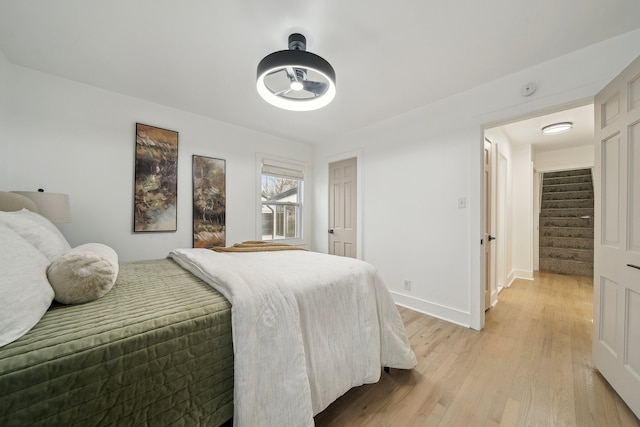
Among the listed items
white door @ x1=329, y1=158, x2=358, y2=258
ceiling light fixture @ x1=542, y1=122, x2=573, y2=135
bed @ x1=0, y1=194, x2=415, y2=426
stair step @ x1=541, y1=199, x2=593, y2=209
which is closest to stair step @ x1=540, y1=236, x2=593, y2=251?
stair step @ x1=541, y1=199, x2=593, y2=209

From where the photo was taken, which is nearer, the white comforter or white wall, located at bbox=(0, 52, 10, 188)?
the white comforter

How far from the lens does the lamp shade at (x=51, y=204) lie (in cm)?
178

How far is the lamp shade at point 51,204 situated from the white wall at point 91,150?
47 cm

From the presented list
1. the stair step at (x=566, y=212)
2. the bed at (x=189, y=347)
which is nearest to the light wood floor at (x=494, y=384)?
the bed at (x=189, y=347)

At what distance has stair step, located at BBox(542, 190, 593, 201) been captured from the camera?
4688 millimetres

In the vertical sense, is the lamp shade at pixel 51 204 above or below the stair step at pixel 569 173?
below

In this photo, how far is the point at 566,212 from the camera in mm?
4805

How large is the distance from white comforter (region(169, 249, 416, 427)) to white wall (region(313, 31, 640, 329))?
49.3 inches

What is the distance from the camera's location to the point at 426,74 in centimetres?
215

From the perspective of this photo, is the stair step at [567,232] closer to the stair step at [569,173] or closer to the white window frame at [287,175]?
the stair step at [569,173]

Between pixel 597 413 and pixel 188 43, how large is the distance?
3.62 meters

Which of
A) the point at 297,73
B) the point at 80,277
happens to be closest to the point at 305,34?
the point at 297,73

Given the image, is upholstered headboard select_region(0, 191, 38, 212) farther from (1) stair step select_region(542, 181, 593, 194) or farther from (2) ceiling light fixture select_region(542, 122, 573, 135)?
(1) stair step select_region(542, 181, 593, 194)

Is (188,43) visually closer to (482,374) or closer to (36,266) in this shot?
(36,266)
